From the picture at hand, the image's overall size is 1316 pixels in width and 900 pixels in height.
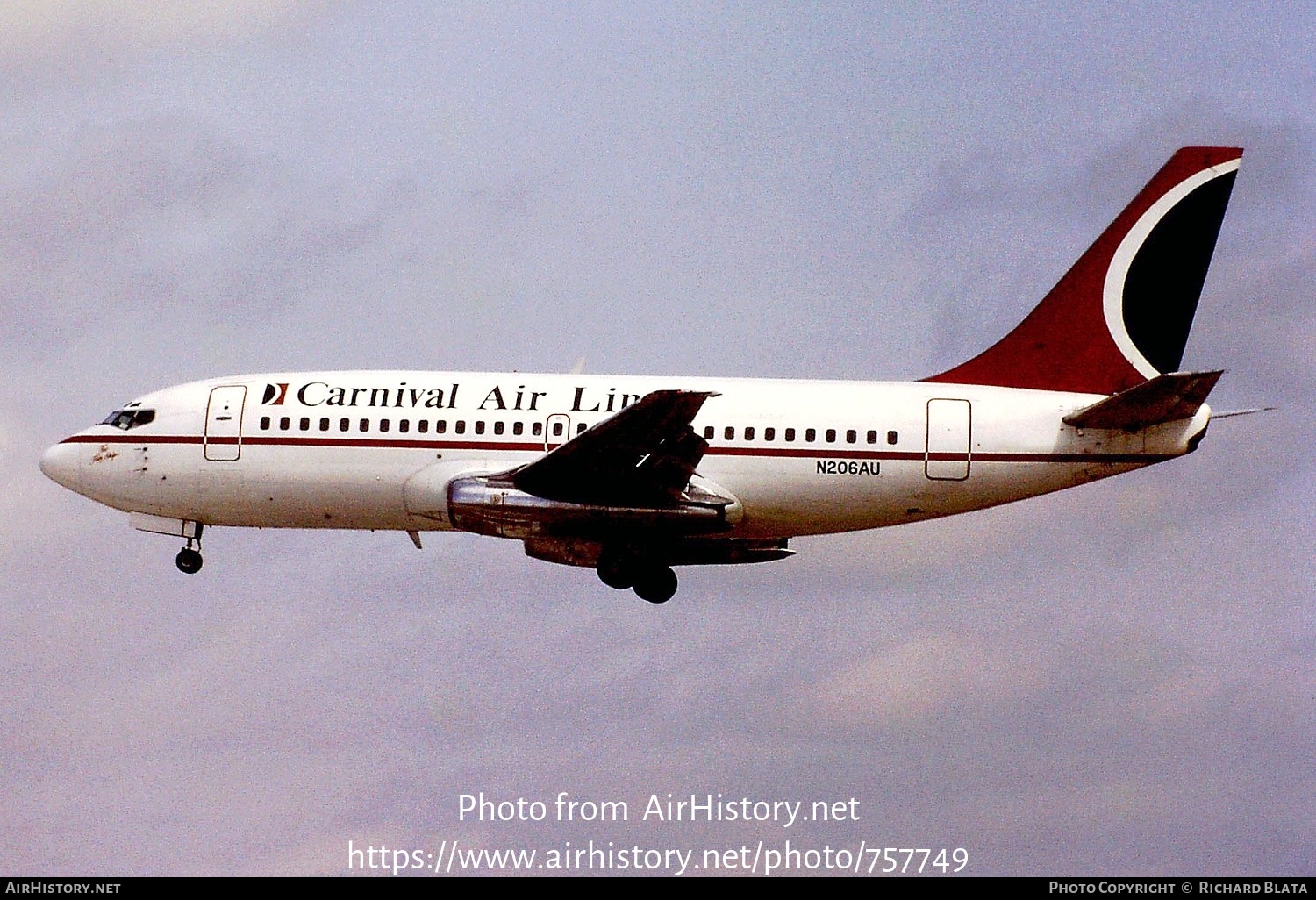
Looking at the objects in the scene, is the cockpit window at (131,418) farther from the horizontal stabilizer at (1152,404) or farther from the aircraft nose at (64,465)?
the horizontal stabilizer at (1152,404)

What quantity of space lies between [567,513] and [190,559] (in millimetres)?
10726

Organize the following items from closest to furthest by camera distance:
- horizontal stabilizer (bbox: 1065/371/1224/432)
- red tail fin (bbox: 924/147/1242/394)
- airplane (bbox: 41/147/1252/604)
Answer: horizontal stabilizer (bbox: 1065/371/1224/432) → airplane (bbox: 41/147/1252/604) → red tail fin (bbox: 924/147/1242/394)

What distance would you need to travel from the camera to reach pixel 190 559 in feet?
160

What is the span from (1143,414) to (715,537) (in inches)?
432

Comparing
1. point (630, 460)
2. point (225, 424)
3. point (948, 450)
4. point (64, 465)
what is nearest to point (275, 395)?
point (225, 424)

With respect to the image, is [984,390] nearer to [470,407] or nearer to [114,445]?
[470,407]

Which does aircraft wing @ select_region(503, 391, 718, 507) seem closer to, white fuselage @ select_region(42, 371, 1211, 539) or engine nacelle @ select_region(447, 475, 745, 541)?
engine nacelle @ select_region(447, 475, 745, 541)

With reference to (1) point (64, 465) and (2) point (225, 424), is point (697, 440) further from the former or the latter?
(1) point (64, 465)

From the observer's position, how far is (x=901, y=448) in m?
45.5

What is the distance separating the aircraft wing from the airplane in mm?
56

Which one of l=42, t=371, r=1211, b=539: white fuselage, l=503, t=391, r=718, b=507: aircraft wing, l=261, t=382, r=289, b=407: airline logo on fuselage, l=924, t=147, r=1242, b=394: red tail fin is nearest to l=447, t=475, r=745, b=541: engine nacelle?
l=503, t=391, r=718, b=507: aircraft wing

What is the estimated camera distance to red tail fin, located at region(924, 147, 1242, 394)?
47.6 metres

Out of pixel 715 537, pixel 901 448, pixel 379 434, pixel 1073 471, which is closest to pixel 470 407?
pixel 379 434

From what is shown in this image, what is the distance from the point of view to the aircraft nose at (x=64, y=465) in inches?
1944
